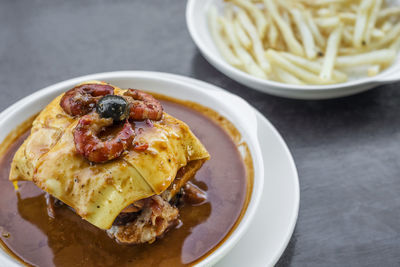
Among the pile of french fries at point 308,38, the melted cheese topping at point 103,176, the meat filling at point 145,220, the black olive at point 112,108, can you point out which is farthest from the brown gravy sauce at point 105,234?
the pile of french fries at point 308,38

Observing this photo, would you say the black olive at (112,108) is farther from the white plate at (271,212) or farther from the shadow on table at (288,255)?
the shadow on table at (288,255)

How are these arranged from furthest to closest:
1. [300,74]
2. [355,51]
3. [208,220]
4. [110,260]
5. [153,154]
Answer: [355,51] → [300,74] → [208,220] → [110,260] → [153,154]

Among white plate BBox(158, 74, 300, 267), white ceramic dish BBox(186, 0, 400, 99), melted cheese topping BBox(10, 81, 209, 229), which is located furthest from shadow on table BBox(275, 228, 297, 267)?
white ceramic dish BBox(186, 0, 400, 99)

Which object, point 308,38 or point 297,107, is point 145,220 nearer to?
point 297,107

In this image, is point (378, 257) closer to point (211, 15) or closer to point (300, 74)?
point (300, 74)

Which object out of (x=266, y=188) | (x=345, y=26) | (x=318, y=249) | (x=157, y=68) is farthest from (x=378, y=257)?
(x=157, y=68)

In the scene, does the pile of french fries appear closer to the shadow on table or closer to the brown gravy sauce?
the brown gravy sauce
